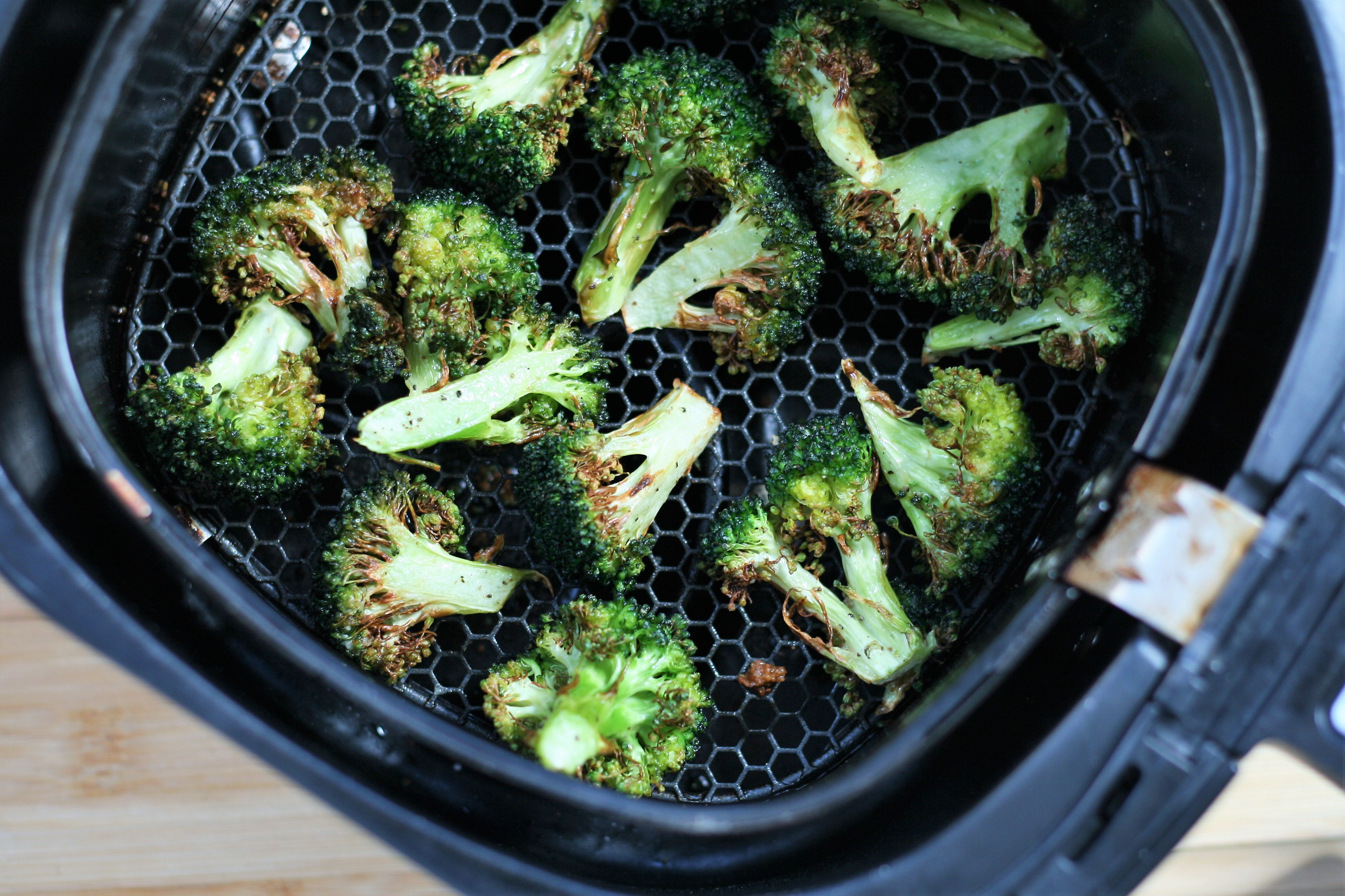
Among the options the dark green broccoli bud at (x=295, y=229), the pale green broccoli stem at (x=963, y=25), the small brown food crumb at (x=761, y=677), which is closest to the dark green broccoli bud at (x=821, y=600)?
the small brown food crumb at (x=761, y=677)

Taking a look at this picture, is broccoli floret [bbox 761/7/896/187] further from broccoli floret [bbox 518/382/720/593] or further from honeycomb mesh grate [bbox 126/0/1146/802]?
broccoli floret [bbox 518/382/720/593]

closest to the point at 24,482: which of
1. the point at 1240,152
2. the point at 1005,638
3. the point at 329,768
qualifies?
the point at 329,768

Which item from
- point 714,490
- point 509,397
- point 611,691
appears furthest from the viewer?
point 714,490

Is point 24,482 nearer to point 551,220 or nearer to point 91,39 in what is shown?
point 91,39

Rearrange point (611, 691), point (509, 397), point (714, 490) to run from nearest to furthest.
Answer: point (611, 691)
point (509, 397)
point (714, 490)

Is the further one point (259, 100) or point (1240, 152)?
point (259, 100)

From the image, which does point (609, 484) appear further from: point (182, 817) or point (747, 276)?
point (182, 817)

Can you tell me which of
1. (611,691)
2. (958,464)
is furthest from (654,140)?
(611,691)
